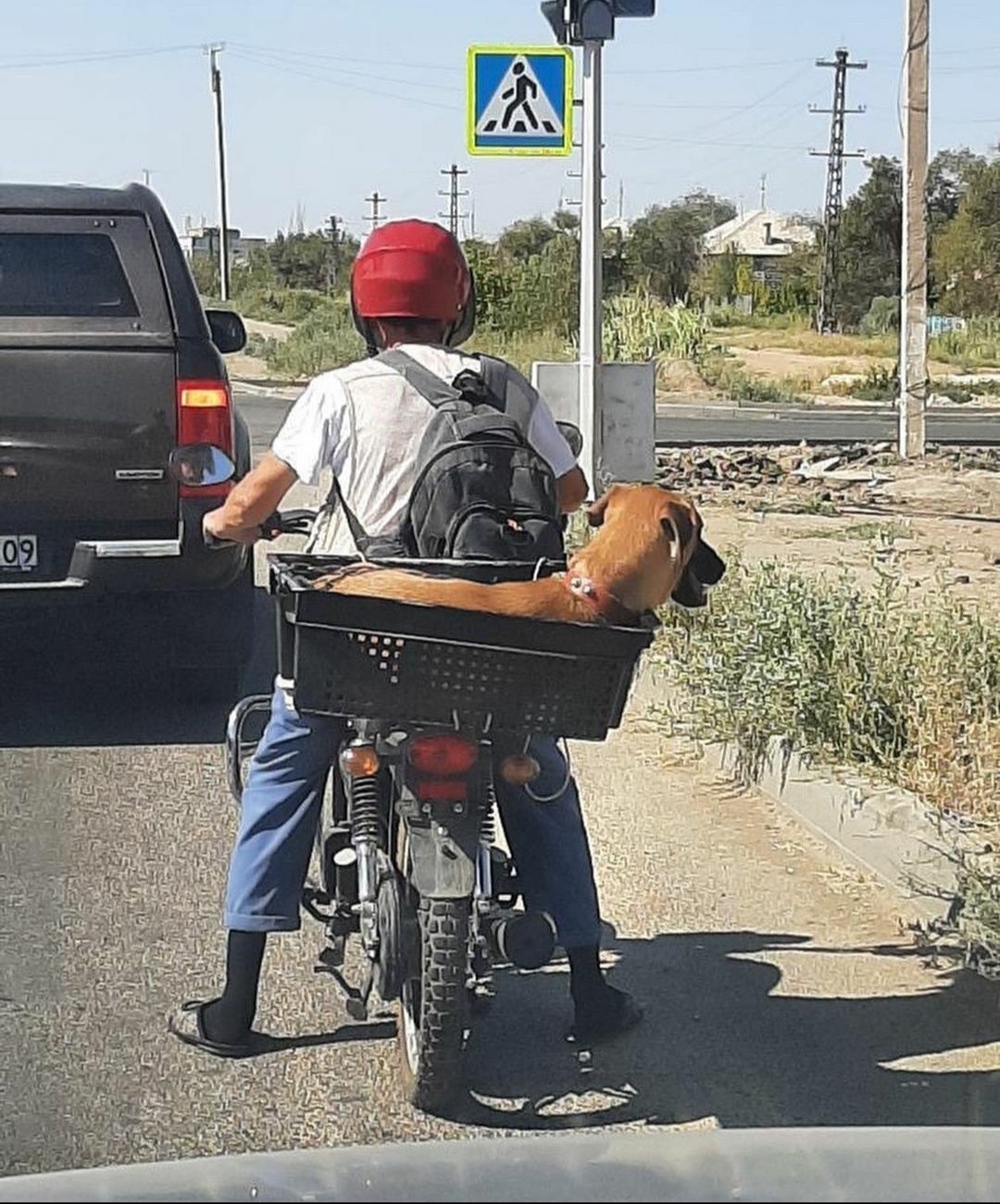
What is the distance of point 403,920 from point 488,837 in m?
0.28

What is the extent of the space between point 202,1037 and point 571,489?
1.52 m

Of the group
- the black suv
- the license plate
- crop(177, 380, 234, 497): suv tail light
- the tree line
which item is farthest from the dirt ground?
the tree line

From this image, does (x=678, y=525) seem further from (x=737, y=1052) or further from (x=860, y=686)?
(x=860, y=686)

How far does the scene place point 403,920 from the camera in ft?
13.2

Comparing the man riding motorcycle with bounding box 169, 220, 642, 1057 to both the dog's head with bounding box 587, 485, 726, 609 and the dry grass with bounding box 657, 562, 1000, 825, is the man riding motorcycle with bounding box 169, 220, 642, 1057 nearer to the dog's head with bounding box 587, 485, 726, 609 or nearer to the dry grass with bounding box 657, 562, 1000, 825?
the dog's head with bounding box 587, 485, 726, 609

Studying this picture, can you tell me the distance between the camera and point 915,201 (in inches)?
714

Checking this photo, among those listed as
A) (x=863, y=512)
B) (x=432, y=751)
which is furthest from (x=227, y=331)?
(x=863, y=512)

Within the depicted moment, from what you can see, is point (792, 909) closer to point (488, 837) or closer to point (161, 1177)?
point (488, 837)

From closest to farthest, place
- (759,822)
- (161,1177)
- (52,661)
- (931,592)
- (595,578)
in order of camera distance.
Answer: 1. (161,1177)
2. (595,578)
3. (759,822)
4. (52,661)
5. (931,592)

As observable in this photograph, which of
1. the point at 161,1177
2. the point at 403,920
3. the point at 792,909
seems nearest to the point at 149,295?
the point at 792,909

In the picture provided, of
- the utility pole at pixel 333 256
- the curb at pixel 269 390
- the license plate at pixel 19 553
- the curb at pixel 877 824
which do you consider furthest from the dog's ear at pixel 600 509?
the utility pole at pixel 333 256

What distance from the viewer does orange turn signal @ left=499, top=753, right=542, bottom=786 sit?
4051 mm

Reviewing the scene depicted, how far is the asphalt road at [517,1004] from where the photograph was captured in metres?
4.19

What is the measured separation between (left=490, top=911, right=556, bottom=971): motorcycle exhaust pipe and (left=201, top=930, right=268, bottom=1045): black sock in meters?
0.59
